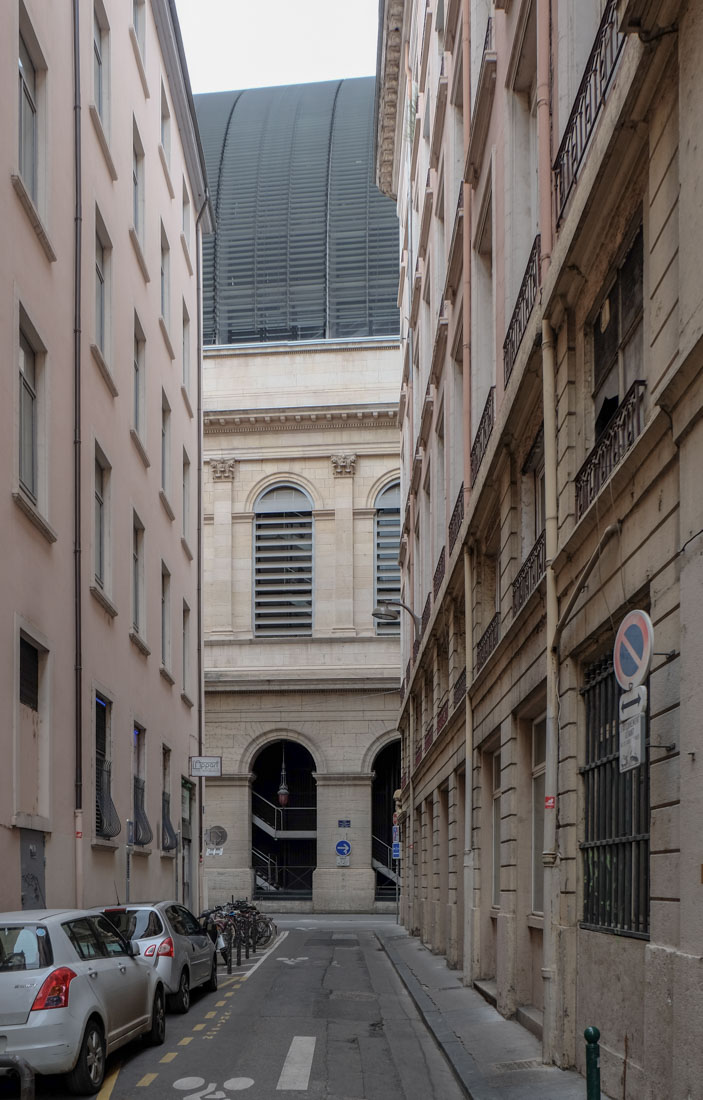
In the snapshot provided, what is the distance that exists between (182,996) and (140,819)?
312 inches

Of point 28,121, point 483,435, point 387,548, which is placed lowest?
point 483,435

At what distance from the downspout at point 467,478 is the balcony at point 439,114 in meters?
3.91

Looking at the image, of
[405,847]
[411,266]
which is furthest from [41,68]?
[405,847]

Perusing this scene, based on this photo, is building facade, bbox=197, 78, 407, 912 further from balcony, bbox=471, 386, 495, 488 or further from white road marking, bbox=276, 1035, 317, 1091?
white road marking, bbox=276, 1035, 317, 1091

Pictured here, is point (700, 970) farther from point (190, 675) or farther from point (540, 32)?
point (190, 675)

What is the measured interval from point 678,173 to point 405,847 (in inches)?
1337

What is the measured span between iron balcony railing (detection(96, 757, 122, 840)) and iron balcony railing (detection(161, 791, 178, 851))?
5774 mm

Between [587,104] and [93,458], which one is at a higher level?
[587,104]

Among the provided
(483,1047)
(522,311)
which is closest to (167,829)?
(483,1047)

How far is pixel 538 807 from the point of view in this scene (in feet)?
52.5

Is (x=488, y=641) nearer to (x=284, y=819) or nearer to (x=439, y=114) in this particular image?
(x=439, y=114)

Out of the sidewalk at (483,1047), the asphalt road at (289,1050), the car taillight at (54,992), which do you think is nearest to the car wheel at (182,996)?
the asphalt road at (289,1050)

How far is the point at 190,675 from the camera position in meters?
33.8

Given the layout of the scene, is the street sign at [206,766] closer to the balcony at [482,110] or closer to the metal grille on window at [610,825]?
the balcony at [482,110]
